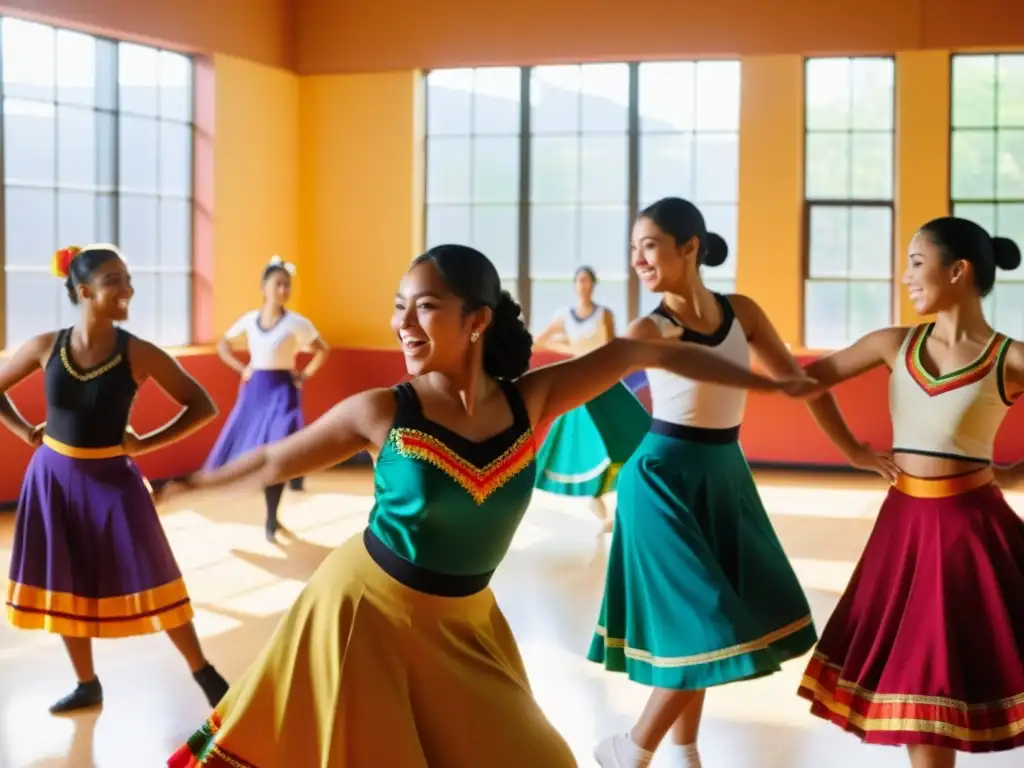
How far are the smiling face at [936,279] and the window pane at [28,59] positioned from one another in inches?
253

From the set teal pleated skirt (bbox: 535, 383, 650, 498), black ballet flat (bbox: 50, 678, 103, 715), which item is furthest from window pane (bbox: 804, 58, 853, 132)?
black ballet flat (bbox: 50, 678, 103, 715)

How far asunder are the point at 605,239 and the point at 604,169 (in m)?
0.50

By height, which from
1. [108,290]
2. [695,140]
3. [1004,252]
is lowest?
[108,290]

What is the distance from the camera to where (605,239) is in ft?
33.9

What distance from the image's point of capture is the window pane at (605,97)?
10211 mm

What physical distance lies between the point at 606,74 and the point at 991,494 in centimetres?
751

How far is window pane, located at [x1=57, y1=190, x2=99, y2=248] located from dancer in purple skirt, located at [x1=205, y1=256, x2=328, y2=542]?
5.41ft

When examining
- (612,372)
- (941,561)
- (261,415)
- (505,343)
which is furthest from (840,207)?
(505,343)

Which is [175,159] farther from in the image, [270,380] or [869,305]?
[869,305]

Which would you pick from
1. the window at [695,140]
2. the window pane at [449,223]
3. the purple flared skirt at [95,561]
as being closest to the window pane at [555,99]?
the window at [695,140]

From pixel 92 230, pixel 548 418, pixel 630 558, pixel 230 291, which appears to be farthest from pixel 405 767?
pixel 230 291

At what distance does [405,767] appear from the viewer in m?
2.14

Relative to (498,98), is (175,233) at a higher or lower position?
lower

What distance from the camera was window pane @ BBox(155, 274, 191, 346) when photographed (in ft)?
31.2
